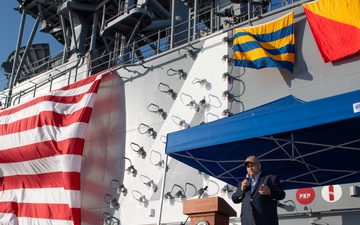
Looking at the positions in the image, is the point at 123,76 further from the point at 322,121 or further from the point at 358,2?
the point at 322,121

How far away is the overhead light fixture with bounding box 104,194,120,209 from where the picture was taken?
9094 millimetres

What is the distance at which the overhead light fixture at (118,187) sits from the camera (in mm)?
9070

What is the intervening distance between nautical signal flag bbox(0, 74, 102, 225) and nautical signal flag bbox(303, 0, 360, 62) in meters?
4.73

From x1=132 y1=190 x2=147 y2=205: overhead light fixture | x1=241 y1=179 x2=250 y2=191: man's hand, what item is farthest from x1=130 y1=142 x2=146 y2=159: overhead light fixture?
x1=241 y1=179 x2=250 y2=191: man's hand

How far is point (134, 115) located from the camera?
378 inches

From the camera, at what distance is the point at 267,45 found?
7.58 metres

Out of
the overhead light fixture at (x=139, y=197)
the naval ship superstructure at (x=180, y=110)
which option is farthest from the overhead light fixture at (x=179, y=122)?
the overhead light fixture at (x=139, y=197)

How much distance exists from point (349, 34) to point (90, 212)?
5915mm

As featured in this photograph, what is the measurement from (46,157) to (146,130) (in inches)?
87.4

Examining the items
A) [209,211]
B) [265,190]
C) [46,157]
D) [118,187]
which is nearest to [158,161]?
[118,187]

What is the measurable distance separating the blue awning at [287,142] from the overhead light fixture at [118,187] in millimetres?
2567

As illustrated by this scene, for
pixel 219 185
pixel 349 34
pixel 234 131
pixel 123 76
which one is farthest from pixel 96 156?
pixel 349 34

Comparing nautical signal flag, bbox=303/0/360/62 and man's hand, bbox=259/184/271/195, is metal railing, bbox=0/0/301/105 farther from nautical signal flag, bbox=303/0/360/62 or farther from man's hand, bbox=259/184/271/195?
man's hand, bbox=259/184/271/195

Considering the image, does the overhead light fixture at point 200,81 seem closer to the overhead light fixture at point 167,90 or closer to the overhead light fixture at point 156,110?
the overhead light fixture at point 167,90
